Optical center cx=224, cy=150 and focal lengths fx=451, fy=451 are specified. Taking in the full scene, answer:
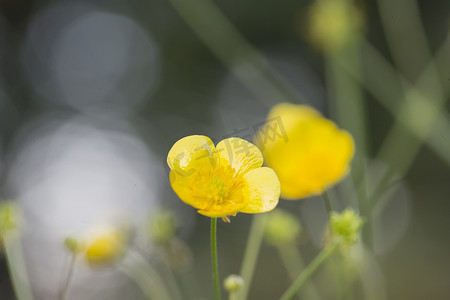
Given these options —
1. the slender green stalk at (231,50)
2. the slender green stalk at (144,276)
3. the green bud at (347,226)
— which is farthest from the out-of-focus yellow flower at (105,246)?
the slender green stalk at (231,50)

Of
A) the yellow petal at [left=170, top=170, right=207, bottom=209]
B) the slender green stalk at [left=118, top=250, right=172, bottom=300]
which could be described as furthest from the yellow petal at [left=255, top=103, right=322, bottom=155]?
the slender green stalk at [left=118, top=250, right=172, bottom=300]

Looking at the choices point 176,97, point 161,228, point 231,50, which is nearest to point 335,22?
point 231,50

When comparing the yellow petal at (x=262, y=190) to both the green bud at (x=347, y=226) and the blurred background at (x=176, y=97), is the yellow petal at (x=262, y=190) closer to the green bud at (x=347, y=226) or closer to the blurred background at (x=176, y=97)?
the green bud at (x=347, y=226)

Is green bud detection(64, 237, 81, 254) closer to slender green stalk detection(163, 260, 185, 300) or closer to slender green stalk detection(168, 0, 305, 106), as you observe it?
slender green stalk detection(163, 260, 185, 300)

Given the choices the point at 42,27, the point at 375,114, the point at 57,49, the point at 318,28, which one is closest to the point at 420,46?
the point at 318,28

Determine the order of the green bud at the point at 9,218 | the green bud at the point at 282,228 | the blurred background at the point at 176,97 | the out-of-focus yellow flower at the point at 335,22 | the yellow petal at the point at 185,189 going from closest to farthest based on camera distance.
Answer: the yellow petal at the point at 185,189
the green bud at the point at 9,218
the green bud at the point at 282,228
the out-of-focus yellow flower at the point at 335,22
the blurred background at the point at 176,97

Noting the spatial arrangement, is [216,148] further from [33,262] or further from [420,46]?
[33,262]
